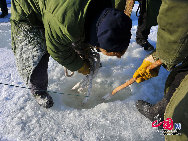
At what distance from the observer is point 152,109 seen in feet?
4.76

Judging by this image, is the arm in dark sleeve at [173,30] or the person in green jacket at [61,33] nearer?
the arm in dark sleeve at [173,30]

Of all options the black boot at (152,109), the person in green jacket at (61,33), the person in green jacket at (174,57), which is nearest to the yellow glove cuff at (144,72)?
the person in green jacket at (174,57)

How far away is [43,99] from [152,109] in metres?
0.97

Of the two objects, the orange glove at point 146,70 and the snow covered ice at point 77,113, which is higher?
the orange glove at point 146,70

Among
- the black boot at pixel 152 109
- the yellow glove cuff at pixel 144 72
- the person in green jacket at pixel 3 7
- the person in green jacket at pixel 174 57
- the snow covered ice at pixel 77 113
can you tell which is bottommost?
the person in green jacket at pixel 3 7

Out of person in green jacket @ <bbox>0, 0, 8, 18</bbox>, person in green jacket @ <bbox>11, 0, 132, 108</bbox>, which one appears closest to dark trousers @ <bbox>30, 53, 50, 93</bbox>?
person in green jacket @ <bbox>11, 0, 132, 108</bbox>

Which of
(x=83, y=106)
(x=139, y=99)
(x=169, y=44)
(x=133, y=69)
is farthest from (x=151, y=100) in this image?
(x=169, y=44)

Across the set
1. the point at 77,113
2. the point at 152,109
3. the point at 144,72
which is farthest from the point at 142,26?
the point at 77,113

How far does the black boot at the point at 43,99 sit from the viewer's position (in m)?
1.56

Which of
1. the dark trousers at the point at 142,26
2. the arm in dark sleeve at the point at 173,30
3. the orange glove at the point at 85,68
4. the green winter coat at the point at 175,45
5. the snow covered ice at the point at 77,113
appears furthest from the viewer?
the dark trousers at the point at 142,26

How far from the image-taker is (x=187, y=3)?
2.82ft

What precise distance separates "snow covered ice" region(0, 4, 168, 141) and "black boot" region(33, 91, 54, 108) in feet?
0.15

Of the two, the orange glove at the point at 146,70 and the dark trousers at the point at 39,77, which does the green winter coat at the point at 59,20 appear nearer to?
the dark trousers at the point at 39,77

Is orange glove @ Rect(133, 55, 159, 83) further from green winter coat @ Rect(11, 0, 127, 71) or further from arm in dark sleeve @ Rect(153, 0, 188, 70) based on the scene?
green winter coat @ Rect(11, 0, 127, 71)
